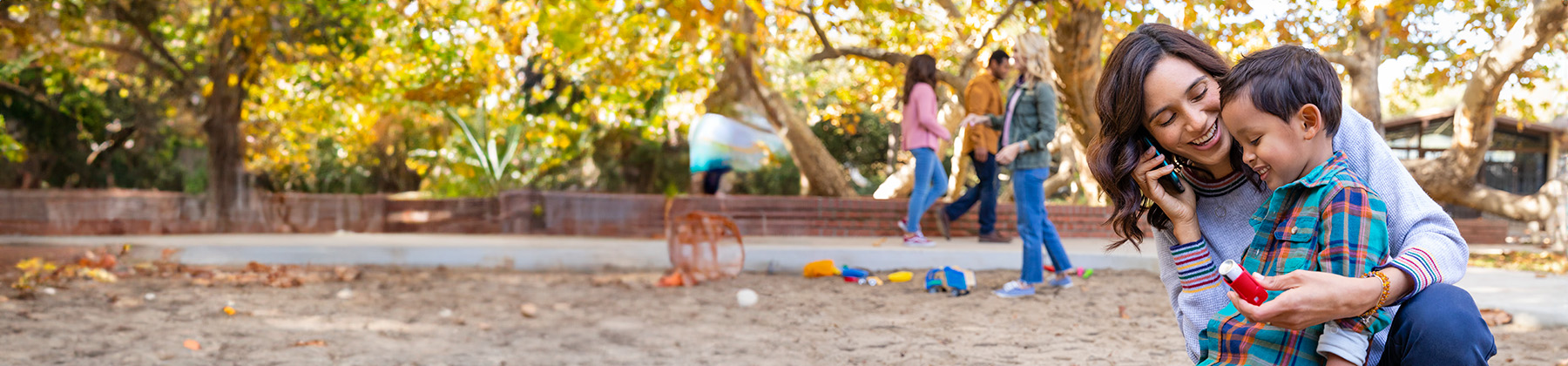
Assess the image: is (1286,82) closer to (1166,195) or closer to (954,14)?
(1166,195)

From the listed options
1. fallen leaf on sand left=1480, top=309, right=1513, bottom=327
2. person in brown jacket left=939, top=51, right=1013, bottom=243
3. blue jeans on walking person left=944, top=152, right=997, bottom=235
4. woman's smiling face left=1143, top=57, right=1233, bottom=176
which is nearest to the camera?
woman's smiling face left=1143, top=57, right=1233, bottom=176

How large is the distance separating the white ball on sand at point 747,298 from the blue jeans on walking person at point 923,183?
84.6 inches

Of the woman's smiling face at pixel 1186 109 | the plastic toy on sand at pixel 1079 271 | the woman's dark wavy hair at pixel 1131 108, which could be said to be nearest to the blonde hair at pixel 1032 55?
the plastic toy on sand at pixel 1079 271

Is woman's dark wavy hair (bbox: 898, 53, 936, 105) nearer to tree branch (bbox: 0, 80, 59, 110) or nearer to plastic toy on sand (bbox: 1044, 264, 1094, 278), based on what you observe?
plastic toy on sand (bbox: 1044, 264, 1094, 278)

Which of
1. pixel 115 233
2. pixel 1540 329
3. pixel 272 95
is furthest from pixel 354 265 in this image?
pixel 1540 329

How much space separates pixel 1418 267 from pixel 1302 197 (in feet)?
0.65

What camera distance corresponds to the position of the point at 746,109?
1141cm

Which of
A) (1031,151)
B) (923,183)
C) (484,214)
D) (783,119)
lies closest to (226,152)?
(484,214)

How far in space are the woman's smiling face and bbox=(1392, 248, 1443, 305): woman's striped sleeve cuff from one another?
0.33 m

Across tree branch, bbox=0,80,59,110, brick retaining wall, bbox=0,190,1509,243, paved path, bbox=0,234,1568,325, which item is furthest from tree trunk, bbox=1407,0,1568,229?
tree branch, bbox=0,80,59,110

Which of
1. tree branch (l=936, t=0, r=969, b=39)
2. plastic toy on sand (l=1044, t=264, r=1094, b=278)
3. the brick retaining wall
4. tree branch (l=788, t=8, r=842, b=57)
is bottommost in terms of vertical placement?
plastic toy on sand (l=1044, t=264, r=1094, b=278)

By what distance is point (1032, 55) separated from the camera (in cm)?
567

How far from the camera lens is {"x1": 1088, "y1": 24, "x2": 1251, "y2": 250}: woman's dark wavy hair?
1.86m

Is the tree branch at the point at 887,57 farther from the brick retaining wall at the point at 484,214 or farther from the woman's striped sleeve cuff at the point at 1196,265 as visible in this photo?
the woman's striped sleeve cuff at the point at 1196,265
